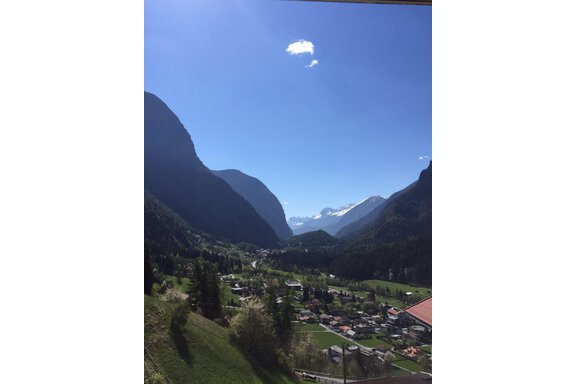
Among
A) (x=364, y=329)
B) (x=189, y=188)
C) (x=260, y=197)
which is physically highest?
(x=189, y=188)

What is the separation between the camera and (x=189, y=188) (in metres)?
3.76

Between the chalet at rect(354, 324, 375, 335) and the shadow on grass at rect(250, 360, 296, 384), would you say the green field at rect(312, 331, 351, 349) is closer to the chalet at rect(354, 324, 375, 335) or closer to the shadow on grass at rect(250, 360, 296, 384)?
the chalet at rect(354, 324, 375, 335)

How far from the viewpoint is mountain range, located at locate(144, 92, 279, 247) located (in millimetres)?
3418

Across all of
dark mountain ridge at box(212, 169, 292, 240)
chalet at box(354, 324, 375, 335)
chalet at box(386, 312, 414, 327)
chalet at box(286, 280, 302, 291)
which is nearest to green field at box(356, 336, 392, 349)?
chalet at box(354, 324, 375, 335)

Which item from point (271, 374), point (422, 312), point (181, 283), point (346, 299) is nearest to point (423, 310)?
point (422, 312)

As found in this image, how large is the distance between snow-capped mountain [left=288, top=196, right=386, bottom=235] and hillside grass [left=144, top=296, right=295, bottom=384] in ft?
4.55

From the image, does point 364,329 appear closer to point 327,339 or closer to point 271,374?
point 327,339

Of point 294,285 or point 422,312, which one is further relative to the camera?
point 294,285

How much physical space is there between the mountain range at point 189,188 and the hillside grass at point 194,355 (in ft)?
3.17

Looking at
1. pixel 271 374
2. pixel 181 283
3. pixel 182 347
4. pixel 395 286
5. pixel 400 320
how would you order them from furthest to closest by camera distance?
1. pixel 395 286
2. pixel 400 320
3. pixel 181 283
4. pixel 271 374
5. pixel 182 347

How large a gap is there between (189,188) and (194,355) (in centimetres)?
169
